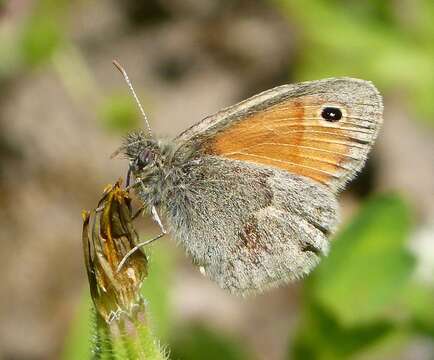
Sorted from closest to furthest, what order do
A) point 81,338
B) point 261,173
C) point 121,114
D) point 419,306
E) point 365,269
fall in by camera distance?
point 261,173
point 365,269
point 81,338
point 419,306
point 121,114

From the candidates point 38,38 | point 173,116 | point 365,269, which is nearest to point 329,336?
point 365,269

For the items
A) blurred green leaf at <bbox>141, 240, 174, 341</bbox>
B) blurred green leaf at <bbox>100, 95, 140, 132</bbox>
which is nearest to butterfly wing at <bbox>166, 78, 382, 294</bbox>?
blurred green leaf at <bbox>141, 240, 174, 341</bbox>

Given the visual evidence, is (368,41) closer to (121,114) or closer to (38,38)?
(121,114)

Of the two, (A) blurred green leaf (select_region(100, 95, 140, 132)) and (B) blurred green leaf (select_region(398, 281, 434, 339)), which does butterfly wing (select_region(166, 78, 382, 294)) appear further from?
(A) blurred green leaf (select_region(100, 95, 140, 132))

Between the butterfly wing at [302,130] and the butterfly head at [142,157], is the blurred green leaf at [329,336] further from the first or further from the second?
the butterfly head at [142,157]

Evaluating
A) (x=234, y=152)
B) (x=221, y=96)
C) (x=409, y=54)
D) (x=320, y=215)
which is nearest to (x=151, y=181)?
(x=234, y=152)

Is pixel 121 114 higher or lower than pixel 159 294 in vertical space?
higher

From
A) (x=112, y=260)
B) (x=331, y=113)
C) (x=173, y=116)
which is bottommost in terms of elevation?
(x=112, y=260)
